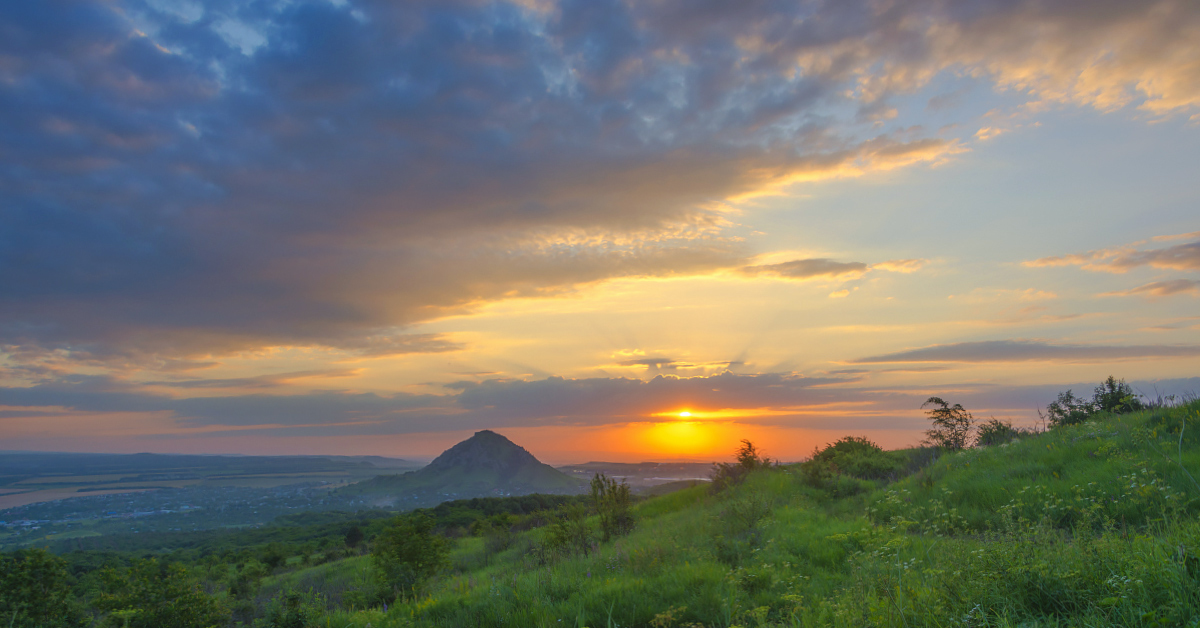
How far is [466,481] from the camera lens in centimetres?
17238

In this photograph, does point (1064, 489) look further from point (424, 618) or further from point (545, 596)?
point (424, 618)

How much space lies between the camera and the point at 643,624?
23.9 ft

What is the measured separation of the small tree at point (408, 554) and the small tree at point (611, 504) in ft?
19.9

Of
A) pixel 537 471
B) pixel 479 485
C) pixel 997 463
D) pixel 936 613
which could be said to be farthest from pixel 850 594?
pixel 537 471

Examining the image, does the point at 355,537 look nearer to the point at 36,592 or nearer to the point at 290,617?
the point at 36,592

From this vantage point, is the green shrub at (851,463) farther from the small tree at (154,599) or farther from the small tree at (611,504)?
the small tree at (154,599)

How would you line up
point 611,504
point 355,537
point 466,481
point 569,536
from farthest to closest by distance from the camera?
point 466,481, point 355,537, point 611,504, point 569,536

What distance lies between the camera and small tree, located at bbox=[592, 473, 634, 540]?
18.3 meters

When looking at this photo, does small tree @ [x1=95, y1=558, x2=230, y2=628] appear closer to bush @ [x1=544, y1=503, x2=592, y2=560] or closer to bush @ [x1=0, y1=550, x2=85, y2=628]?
bush @ [x1=0, y1=550, x2=85, y2=628]

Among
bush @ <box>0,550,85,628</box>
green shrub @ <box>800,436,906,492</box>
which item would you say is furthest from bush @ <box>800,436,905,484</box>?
bush @ <box>0,550,85,628</box>

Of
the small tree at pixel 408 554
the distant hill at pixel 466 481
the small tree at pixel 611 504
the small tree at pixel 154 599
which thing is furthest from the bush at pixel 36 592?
the distant hill at pixel 466 481

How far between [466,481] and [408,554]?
17107 centimetres

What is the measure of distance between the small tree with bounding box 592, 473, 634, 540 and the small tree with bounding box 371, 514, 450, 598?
239 inches

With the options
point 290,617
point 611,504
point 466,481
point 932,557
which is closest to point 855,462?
point 611,504
